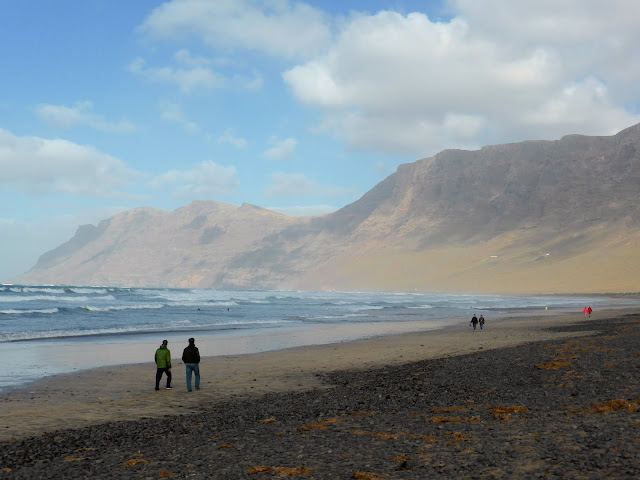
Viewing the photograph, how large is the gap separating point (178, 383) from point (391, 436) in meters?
10.8

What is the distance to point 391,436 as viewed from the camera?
10148 mm

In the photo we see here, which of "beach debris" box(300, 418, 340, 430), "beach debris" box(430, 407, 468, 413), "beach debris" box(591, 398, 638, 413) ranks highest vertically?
"beach debris" box(591, 398, 638, 413)

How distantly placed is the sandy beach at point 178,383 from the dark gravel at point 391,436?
138 cm

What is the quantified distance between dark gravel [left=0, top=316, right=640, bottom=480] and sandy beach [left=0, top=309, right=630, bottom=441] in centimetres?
138

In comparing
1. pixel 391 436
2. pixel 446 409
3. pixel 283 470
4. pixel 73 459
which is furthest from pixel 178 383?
pixel 283 470

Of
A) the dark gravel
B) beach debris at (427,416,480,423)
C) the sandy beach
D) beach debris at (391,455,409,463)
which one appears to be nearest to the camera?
the dark gravel

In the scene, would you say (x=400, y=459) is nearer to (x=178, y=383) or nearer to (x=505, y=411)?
(x=505, y=411)

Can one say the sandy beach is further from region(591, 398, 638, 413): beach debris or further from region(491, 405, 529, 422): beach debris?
region(591, 398, 638, 413): beach debris

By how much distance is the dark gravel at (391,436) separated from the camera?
816cm

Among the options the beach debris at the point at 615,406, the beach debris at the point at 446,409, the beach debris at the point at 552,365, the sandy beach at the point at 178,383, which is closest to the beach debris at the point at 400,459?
the beach debris at the point at 446,409

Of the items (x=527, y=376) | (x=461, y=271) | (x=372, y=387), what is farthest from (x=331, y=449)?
(x=461, y=271)

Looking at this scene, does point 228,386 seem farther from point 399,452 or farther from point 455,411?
point 399,452

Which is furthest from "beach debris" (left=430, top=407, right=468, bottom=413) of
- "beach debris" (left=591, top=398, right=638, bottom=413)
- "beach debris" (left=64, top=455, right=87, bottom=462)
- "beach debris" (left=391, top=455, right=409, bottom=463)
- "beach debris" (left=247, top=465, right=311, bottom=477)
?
"beach debris" (left=64, top=455, right=87, bottom=462)

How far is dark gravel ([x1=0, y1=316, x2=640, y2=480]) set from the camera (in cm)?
816
